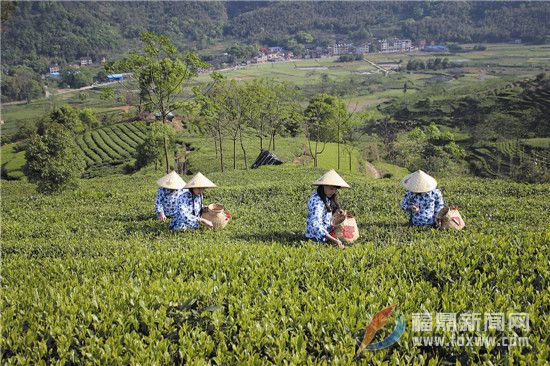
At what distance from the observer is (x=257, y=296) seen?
419 cm

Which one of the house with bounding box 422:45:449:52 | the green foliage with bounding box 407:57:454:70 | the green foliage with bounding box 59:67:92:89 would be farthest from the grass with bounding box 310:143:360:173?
the house with bounding box 422:45:449:52

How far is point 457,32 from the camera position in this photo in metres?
185

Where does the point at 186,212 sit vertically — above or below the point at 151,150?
above

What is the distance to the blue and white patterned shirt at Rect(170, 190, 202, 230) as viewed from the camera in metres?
7.90

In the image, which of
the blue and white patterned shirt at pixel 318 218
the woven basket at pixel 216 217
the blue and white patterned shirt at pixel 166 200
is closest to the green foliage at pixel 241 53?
the blue and white patterned shirt at pixel 166 200

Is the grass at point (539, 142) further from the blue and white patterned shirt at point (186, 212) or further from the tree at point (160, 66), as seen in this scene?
the blue and white patterned shirt at point (186, 212)

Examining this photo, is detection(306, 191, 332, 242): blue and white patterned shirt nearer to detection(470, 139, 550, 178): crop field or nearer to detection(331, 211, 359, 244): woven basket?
detection(331, 211, 359, 244): woven basket

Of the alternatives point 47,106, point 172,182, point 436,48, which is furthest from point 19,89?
point 436,48

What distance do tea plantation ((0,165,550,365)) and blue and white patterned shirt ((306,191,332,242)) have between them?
0.50 m

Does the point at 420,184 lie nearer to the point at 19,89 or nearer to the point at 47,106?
the point at 47,106

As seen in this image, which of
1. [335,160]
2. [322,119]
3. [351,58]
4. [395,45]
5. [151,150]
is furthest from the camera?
[395,45]

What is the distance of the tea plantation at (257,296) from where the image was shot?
334 centimetres

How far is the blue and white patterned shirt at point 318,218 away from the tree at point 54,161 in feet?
65.8

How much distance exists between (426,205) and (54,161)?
21876 millimetres
